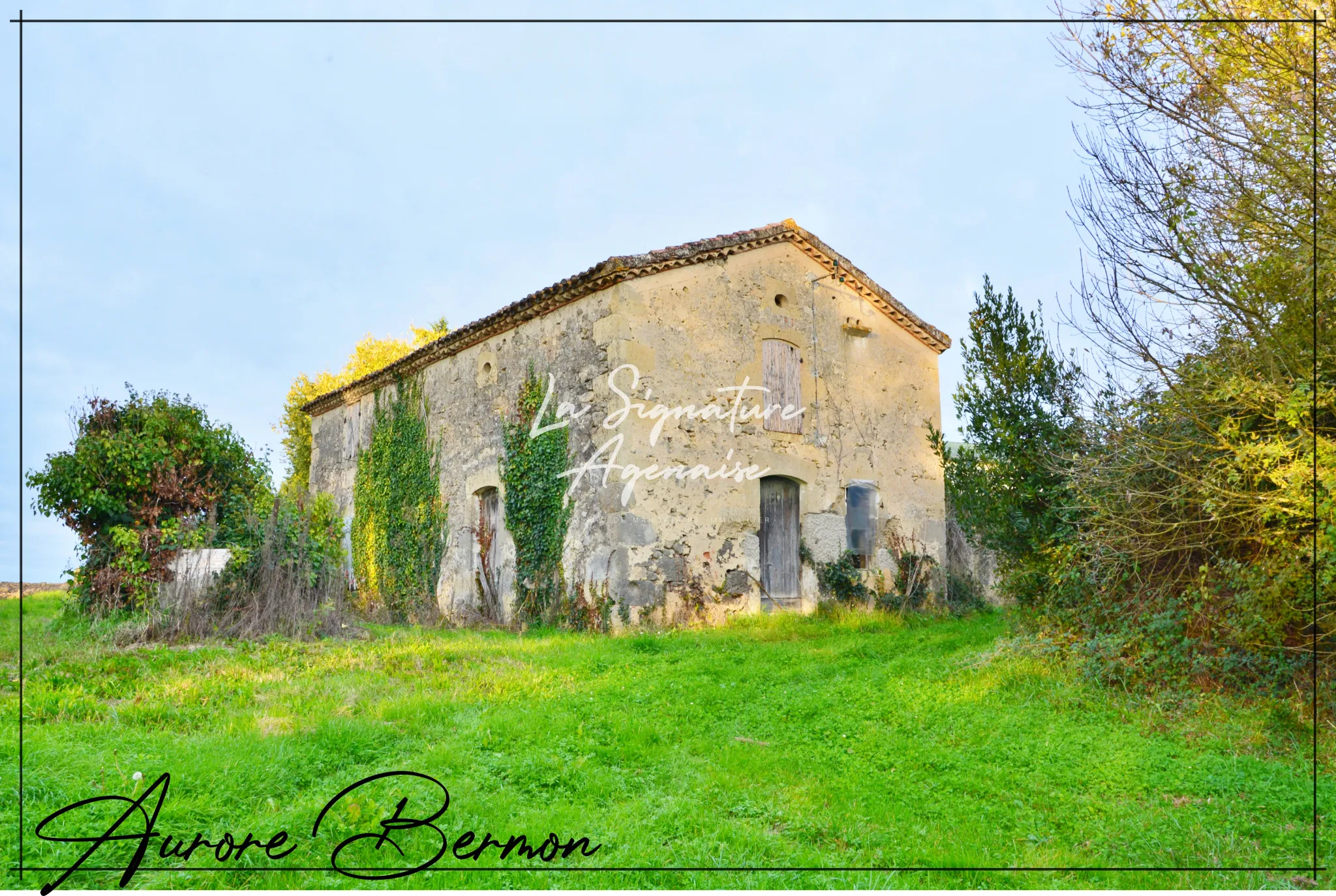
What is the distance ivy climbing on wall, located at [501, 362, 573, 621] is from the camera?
12.1m

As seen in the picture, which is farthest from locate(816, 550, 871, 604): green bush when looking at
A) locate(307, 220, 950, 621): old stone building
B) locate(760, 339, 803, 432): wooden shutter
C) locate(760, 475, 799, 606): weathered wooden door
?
locate(760, 339, 803, 432): wooden shutter

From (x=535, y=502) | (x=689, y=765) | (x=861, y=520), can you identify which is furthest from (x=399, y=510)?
(x=689, y=765)

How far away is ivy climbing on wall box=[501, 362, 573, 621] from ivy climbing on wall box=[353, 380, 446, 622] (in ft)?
7.64

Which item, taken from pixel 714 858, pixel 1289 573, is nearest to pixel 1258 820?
pixel 1289 573

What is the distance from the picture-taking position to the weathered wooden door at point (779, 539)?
1264 centimetres

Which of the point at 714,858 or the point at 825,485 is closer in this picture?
the point at 714,858

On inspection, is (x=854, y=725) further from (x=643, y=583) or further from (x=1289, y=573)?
(x=643, y=583)

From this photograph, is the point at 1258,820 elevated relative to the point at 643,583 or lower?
lower

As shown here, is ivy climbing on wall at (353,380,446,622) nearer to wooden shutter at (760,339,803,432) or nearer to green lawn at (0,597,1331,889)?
wooden shutter at (760,339,803,432)

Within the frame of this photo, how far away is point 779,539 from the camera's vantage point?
12820 millimetres

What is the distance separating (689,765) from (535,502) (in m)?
7.39

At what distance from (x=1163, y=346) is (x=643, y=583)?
21.9ft

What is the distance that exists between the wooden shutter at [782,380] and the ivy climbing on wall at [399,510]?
18.7 feet

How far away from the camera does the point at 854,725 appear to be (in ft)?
20.9
